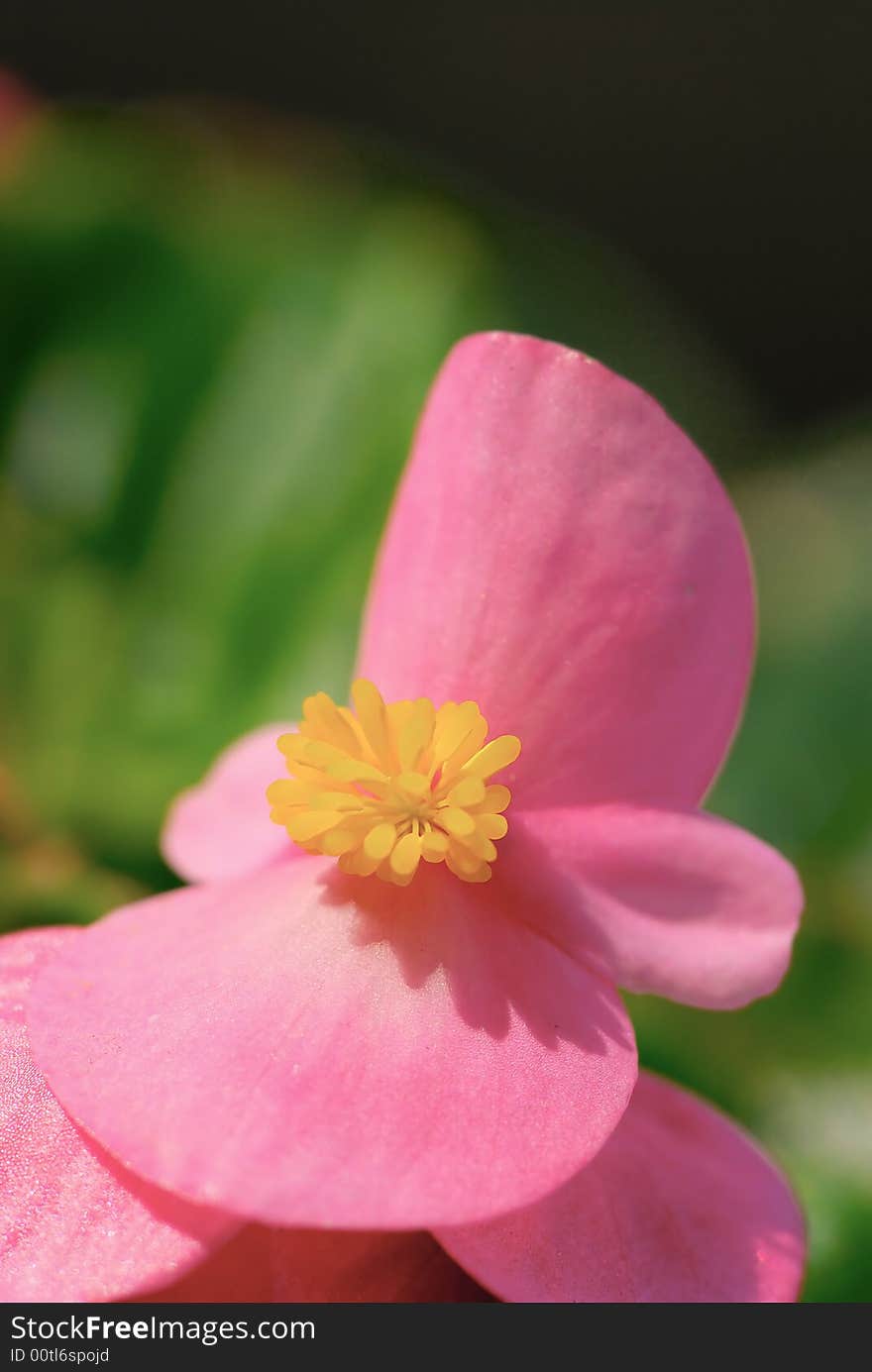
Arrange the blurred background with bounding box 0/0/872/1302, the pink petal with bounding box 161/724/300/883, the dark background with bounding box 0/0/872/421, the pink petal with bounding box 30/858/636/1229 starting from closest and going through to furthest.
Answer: the pink petal with bounding box 30/858/636/1229 < the pink petal with bounding box 161/724/300/883 < the blurred background with bounding box 0/0/872/1302 < the dark background with bounding box 0/0/872/421

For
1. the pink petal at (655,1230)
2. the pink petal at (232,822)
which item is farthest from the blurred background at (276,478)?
the pink petal at (655,1230)

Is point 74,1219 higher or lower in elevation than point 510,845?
lower

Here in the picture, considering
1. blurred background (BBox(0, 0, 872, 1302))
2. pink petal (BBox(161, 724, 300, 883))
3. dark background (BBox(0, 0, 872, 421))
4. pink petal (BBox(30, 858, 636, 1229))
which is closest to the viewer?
pink petal (BBox(30, 858, 636, 1229))

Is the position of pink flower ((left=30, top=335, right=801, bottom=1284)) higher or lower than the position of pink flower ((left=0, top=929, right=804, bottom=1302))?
higher

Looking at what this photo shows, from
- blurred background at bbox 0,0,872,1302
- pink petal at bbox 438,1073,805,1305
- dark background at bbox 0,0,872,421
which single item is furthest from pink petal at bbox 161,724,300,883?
dark background at bbox 0,0,872,421

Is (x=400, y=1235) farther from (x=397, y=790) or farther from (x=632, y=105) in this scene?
(x=632, y=105)

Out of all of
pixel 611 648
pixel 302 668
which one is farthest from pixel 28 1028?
pixel 302 668

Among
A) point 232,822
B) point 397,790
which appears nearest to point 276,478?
point 232,822

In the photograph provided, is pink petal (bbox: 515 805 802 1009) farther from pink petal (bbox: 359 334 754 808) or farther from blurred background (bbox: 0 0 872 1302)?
blurred background (bbox: 0 0 872 1302)
